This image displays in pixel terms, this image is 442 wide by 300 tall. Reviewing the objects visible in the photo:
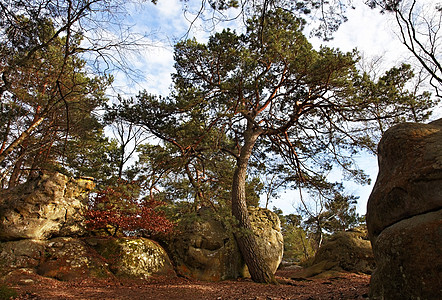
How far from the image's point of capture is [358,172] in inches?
391

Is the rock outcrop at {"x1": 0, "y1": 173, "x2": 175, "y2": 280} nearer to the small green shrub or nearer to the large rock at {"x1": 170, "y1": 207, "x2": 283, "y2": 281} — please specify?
the large rock at {"x1": 170, "y1": 207, "x2": 283, "y2": 281}

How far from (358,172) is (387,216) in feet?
23.2

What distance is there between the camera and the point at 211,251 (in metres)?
9.05

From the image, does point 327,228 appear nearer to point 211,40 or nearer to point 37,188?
point 211,40

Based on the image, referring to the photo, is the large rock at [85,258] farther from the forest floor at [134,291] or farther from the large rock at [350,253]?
the large rock at [350,253]

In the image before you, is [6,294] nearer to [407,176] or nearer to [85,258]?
[85,258]

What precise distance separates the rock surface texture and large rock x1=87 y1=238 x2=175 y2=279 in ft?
20.5

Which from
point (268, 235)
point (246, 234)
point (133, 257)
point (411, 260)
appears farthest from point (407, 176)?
point (268, 235)

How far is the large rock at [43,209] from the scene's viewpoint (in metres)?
7.16

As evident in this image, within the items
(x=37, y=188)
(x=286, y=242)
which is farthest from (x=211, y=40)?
(x=286, y=242)

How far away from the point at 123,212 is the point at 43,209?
2.19 m

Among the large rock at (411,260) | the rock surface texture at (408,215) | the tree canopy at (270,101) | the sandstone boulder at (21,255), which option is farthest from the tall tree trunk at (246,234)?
the sandstone boulder at (21,255)

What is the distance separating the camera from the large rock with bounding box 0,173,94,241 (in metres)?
7.16

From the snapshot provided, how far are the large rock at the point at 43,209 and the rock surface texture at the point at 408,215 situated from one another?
7980mm
